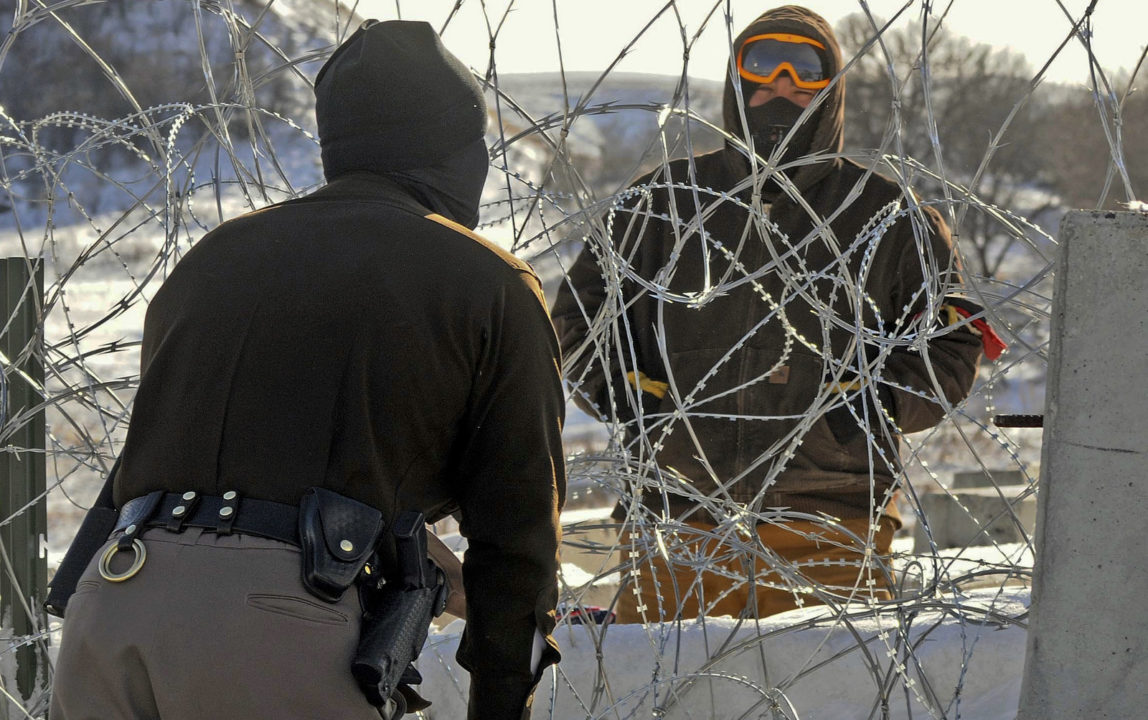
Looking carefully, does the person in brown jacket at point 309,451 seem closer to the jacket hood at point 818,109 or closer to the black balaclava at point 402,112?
the black balaclava at point 402,112

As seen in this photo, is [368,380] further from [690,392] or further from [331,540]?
[690,392]

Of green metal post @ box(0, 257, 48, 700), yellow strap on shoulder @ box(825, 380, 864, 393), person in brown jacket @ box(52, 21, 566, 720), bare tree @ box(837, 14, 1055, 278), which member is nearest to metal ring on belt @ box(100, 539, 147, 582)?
person in brown jacket @ box(52, 21, 566, 720)

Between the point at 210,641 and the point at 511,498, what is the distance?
0.40 m

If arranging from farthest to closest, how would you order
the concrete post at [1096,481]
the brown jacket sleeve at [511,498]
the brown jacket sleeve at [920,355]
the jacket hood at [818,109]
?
the jacket hood at [818,109], the brown jacket sleeve at [920,355], the brown jacket sleeve at [511,498], the concrete post at [1096,481]

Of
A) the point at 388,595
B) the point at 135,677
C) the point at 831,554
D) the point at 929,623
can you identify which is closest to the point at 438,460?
the point at 388,595

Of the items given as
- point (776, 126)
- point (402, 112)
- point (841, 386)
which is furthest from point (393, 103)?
point (776, 126)

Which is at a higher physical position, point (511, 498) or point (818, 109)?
point (818, 109)

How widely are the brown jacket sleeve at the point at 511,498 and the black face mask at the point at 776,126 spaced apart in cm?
169

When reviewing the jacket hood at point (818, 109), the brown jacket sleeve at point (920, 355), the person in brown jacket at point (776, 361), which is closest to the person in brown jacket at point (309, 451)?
the person in brown jacket at point (776, 361)

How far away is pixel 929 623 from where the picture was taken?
265 cm

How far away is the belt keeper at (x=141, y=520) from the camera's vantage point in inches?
60.9

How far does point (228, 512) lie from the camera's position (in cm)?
153

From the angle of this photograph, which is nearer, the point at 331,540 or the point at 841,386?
the point at 331,540

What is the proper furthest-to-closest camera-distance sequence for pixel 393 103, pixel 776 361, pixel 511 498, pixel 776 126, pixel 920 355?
pixel 776 126
pixel 776 361
pixel 920 355
pixel 393 103
pixel 511 498
